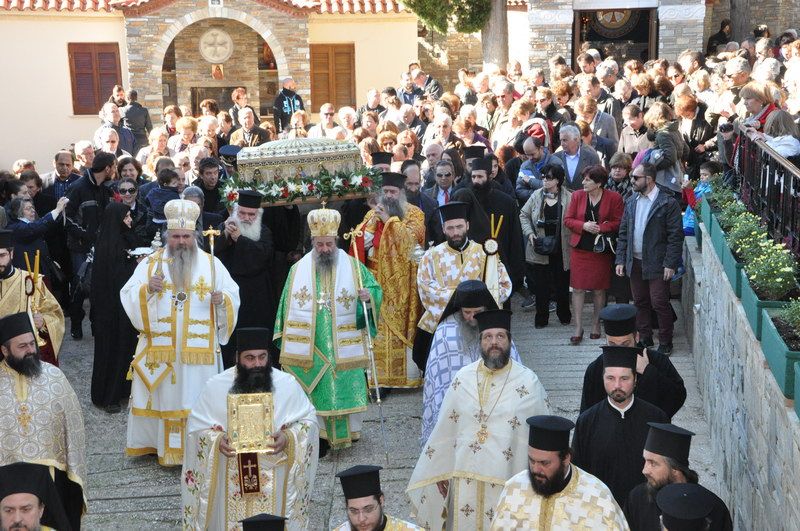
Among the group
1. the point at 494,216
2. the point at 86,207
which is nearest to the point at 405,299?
the point at 494,216

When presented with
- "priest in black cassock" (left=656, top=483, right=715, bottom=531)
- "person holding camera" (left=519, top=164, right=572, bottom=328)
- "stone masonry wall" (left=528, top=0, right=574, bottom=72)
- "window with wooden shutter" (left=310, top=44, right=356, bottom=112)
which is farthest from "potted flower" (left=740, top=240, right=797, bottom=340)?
"window with wooden shutter" (left=310, top=44, right=356, bottom=112)

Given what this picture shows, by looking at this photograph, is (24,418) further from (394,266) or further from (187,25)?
(187,25)

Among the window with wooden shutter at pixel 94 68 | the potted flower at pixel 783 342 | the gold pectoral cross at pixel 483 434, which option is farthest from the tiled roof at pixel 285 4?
the potted flower at pixel 783 342

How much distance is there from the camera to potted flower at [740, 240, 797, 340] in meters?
6.38

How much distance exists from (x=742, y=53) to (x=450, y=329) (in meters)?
10.3

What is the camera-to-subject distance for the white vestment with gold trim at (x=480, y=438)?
680cm

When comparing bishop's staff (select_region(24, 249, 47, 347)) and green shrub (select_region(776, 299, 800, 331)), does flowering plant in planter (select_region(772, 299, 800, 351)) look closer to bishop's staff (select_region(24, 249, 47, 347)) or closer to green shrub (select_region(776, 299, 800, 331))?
green shrub (select_region(776, 299, 800, 331))

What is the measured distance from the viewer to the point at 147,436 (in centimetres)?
911

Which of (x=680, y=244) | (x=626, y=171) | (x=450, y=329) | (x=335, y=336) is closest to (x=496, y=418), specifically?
(x=450, y=329)

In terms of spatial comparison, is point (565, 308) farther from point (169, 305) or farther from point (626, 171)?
point (169, 305)

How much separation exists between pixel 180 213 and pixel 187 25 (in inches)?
717

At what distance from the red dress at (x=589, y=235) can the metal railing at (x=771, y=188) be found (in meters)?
1.55

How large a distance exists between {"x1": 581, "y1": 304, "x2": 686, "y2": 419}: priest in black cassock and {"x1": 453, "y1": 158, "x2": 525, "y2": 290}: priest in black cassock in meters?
4.21

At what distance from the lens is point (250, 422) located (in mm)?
6984
